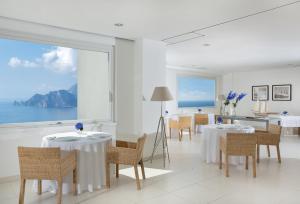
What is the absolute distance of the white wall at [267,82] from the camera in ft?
31.1

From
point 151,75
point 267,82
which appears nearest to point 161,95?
point 151,75

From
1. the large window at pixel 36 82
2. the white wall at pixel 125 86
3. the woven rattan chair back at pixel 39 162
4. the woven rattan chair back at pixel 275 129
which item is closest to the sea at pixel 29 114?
the large window at pixel 36 82

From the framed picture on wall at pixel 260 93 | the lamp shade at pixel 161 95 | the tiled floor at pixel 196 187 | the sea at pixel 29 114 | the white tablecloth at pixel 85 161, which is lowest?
the tiled floor at pixel 196 187

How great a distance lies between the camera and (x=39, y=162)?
290cm

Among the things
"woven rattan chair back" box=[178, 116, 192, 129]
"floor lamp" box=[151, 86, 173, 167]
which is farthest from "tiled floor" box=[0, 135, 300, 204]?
"woven rattan chair back" box=[178, 116, 192, 129]

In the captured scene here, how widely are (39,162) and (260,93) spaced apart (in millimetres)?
9768

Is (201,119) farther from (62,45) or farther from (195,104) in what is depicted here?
(62,45)

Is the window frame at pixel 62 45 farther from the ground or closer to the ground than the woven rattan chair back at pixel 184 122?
farther from the ground

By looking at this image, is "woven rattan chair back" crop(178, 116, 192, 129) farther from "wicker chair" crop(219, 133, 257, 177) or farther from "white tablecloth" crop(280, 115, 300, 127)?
"wicker chair" crop(219, 133, 257, 177)

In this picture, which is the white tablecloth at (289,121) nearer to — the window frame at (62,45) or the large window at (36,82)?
the window frame at (62,45)

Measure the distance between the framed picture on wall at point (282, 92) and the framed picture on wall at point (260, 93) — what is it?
0.91ft

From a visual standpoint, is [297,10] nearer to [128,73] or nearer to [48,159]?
[128,73]

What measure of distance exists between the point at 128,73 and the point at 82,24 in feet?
4.83

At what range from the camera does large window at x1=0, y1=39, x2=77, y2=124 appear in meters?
4.39
